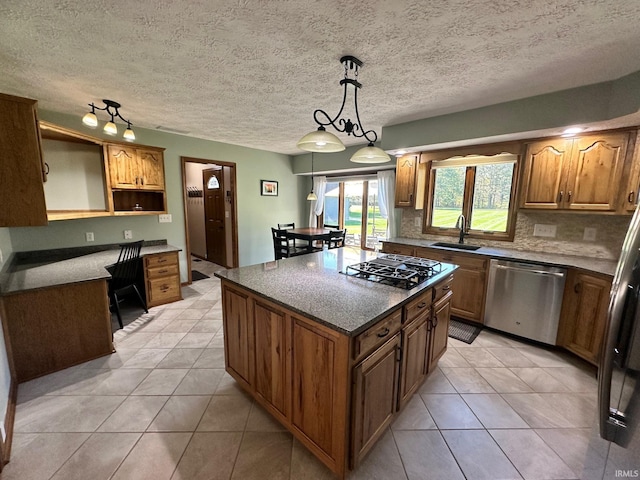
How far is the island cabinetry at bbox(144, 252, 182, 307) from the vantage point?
3367 mm

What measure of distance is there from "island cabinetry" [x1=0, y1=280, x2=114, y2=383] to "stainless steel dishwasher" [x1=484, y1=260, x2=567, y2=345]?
3.92 m

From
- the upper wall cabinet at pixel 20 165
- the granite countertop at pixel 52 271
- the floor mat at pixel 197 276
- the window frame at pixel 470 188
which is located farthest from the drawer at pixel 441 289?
the floor mat at pixel 197 276

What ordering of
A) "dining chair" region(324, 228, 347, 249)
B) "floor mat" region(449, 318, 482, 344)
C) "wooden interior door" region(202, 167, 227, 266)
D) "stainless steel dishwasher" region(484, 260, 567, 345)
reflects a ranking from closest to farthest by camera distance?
"stainless steel dishwasher" region(484, 260, 567, 345) < "floor mat" region(449, 318, 482, 344) < "dining chair" region(324, 228, 347, 249) < "wooden interior door" region(202, 167, 227, 266)

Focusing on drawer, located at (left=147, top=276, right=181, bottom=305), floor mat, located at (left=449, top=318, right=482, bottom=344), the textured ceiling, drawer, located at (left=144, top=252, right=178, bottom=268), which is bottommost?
floor mat, located at (left=449, top=318, right=482, bottom=344)

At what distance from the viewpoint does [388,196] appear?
457cm

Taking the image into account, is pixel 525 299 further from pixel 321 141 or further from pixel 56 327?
pixel 56 327

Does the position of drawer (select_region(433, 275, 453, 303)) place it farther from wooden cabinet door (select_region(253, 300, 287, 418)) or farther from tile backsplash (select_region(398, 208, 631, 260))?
tile backsplash (select_region(398, 208, 631, 260))

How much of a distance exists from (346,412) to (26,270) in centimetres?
331

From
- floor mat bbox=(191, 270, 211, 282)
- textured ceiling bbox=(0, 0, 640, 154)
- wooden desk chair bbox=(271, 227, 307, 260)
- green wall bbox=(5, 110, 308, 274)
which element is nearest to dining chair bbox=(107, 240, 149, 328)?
green wall bbox=(5, 110, 308, 274)

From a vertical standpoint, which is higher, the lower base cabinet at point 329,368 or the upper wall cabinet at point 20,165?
the upper wall cabinet at point 20,165

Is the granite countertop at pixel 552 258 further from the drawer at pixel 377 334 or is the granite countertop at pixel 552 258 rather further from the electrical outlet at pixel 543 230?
the drawer at pixel 377 334

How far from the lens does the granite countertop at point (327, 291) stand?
4.13 feet

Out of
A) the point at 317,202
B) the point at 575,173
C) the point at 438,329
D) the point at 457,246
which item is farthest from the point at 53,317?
the point at 575,173

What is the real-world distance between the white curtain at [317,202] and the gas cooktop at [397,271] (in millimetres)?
3659
